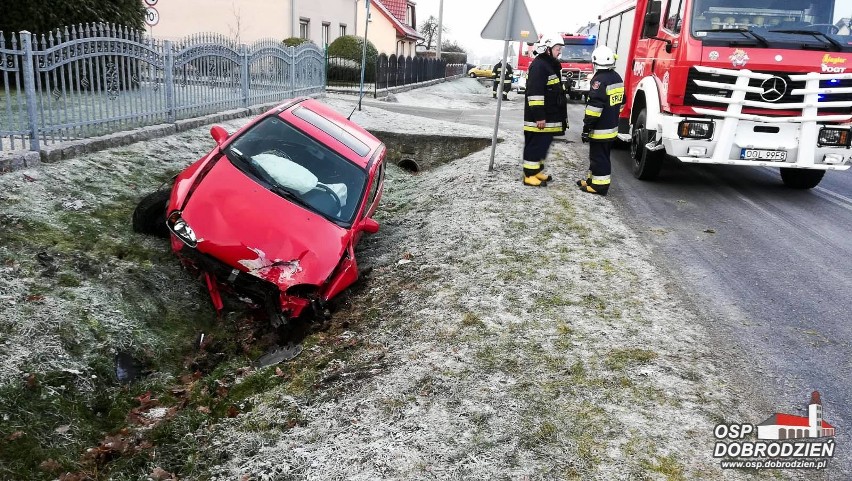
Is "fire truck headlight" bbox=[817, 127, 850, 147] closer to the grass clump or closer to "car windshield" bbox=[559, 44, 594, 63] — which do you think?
the grass clump

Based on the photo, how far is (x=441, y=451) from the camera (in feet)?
10.6

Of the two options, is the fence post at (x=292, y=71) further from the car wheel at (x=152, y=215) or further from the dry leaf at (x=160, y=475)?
the dry leaf at (x=160, y=475)

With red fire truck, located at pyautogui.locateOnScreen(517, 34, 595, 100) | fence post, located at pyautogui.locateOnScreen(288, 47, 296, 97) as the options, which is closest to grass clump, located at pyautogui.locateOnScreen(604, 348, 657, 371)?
fence post, located at pyautogui.locateOnScreen(288, 47, 296, 97)

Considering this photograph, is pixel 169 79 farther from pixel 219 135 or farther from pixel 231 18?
pixel 231 18

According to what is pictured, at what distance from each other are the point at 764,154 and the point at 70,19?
34.3 feet

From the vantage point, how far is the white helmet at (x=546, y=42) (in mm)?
7766

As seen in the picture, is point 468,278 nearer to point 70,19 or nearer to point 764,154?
point 764,154

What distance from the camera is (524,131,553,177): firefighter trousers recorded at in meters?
8.05

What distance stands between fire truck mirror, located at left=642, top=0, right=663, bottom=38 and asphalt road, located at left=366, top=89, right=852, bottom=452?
2.20 m

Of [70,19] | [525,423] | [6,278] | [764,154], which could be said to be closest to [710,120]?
[764,154]

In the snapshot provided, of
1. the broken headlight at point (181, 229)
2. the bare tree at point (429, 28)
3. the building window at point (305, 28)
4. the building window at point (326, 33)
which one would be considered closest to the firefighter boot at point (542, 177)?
the broken headlight at point (181, 229)

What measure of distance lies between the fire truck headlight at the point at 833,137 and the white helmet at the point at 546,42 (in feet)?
11.3

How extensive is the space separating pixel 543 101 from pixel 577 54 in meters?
16.3

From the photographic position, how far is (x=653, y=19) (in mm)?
8844
